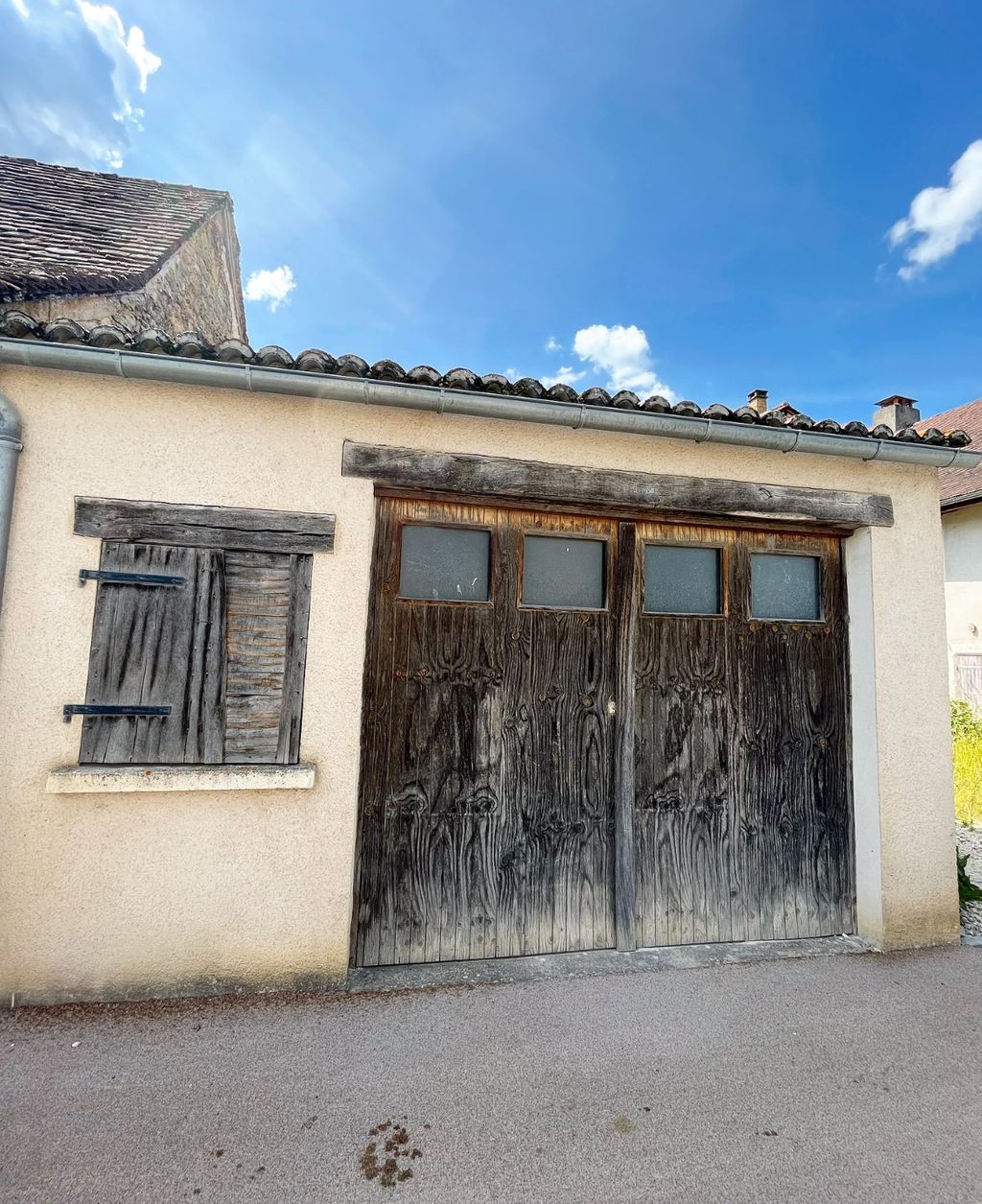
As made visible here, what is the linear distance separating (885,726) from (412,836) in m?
3.31

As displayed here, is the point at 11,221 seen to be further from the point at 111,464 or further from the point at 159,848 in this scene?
the point at 159,848

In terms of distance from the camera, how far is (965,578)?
30.7ft

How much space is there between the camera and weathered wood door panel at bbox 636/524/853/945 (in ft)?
12.6

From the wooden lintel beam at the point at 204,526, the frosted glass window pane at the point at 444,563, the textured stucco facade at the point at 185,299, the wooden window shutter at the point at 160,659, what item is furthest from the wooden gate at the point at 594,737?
the textured stucco facade at the point at 185,299

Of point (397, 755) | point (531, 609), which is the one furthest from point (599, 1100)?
point (531, 609)

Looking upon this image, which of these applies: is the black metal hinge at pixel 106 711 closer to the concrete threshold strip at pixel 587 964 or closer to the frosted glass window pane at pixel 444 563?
the frosted glass window pane at pixel 444 563

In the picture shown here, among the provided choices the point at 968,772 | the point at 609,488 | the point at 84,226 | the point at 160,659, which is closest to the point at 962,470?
the point at 968,772

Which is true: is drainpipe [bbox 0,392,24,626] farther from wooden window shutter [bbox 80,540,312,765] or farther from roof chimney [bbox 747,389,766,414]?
roof chimney [bbox 747,389,766,414]

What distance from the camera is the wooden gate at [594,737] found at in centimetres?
355

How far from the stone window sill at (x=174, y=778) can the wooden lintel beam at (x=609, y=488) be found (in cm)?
176

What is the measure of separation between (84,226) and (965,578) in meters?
13.1

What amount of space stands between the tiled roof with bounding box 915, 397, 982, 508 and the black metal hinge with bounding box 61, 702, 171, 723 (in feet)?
26.9

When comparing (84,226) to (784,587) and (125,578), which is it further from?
(784,587)

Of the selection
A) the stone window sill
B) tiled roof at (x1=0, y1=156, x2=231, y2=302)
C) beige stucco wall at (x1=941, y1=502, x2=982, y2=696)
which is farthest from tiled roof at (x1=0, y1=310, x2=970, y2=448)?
beige stucco wall at (x1=941, y1=502, x2=982, y2=696)
